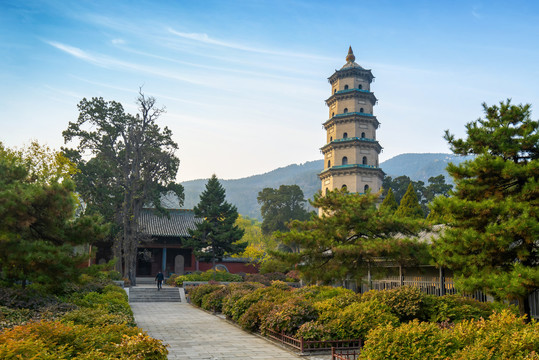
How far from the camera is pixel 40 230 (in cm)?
→ 1441

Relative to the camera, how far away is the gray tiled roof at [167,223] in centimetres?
4041

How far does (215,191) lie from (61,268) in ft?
83.8

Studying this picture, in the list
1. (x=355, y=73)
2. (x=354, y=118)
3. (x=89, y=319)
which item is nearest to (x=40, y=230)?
(x=89, y=319)

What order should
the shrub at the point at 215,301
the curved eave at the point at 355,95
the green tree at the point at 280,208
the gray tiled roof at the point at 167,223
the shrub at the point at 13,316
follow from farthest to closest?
1. the green tree at the point at 280,208
2. the gray tiled roof at the point at 167,223
3. the curved eave at the point at 355,95
4. the shrub at the point at 215,301
5. the shrub at the point at 13,316

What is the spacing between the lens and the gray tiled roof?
40.4 m

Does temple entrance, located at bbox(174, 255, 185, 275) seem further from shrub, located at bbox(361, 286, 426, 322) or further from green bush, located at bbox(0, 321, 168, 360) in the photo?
green bush, located at bbox(0, 321, 168, 360)

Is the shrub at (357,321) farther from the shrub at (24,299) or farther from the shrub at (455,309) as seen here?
the shrub at (24,299)

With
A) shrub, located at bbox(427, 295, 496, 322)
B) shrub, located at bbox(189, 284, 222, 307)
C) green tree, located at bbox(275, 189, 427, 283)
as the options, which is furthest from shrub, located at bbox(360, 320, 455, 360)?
shrub, located at bbox(189, 284, 222, 307)

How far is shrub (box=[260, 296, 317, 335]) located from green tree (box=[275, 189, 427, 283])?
4904 mm

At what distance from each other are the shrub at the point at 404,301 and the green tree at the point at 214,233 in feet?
79.8


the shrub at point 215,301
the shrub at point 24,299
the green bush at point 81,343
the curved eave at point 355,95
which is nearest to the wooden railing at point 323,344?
the green bush at point 81,343

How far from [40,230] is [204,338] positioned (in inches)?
247

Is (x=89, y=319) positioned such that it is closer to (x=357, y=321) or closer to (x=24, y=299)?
(x=24, y=299)

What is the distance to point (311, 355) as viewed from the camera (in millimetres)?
10438
